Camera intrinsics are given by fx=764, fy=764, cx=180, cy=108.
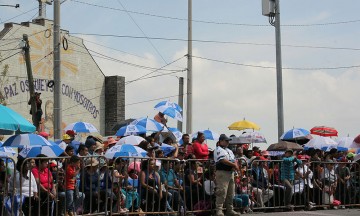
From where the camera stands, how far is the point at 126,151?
1583 cm

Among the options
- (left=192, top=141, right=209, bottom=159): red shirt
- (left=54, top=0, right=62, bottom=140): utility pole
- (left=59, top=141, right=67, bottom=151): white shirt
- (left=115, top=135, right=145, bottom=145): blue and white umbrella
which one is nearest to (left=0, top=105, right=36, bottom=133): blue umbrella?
(left=59, top=141, right=67, bottom=151): white shirt

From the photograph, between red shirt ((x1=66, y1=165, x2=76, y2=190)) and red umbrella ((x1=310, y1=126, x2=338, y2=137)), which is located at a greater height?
red umbrella ((x1=310, y1=126, x2=338, y2=137))

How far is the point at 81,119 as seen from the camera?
4181cm

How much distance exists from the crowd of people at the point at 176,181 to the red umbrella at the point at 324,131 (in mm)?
6504

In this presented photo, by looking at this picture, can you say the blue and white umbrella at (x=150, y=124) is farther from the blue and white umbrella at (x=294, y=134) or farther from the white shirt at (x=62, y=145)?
the blue and white umbrella at (x=294, y=134)

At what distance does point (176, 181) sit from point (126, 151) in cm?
121

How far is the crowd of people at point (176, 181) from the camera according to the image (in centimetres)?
1356

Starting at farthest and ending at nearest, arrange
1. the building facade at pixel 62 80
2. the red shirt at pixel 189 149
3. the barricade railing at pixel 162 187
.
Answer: the building facade at pixel 62 80 < the red shirt at pixel 189 149 < the barricade railing at pixel 162 187

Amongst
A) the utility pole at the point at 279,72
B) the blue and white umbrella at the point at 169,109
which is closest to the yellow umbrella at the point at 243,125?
the utility pole at the point at 279,72

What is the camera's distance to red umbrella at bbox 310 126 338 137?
87.9 feet

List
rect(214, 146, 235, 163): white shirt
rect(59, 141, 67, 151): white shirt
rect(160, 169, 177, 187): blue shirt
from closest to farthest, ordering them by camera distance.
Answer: rect(160, 169, 177, 187): blue shirt
rect(214, 146, 235, 163): white shirt
rect(59, 141, 67, 151): white shirt

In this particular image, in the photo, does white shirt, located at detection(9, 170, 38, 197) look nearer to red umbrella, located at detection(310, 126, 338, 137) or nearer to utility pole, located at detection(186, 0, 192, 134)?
red umbrella, located at detection(310, 126, 338, 137)

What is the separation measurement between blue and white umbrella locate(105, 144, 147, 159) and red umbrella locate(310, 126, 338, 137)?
12065 mm

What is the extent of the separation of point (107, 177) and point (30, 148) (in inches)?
92.4
